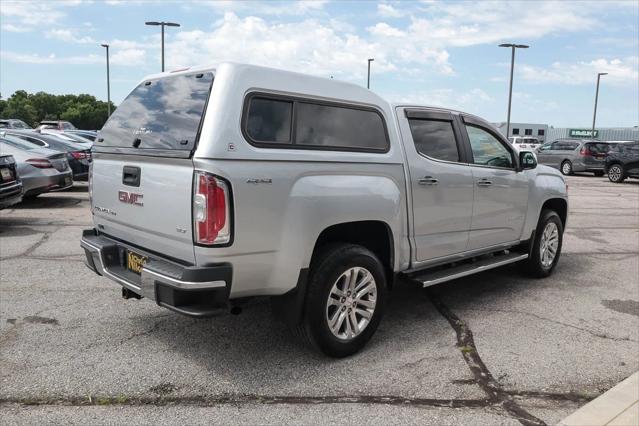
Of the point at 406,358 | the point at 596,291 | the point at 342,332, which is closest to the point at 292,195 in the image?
the point at 342,332

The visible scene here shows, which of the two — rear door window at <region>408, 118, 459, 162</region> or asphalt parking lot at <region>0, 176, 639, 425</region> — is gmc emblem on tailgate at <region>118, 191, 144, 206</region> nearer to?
asphalt parking lot at <region>0, 176, 639, 425</region>

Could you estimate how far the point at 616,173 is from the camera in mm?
20984

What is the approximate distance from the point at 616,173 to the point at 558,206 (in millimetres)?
16672

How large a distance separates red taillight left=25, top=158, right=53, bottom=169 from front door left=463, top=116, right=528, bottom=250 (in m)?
8.93

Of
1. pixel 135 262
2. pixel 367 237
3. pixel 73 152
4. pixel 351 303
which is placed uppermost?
pixel 73 152

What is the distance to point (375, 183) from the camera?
4.07 m

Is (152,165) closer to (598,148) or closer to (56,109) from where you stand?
(598,148)

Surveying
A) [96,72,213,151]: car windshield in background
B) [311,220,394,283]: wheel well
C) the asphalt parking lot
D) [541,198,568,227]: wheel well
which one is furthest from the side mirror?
[96,72,213,151]: car windshield in background

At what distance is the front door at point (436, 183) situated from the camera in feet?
14.7

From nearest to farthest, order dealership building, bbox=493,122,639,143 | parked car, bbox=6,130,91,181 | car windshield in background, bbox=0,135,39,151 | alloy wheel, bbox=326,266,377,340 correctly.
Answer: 1. alloy wheel, bbox=326,266,377,340
2. car windshield in background, bbox=0,135,39,151
3. parked car, bbox=6,130,91,181
4. dealership building, bbox=493,122,639,143

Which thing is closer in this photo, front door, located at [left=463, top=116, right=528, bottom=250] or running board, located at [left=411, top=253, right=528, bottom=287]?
running board, located at [left=411, top=253, right=528, bottom=287]

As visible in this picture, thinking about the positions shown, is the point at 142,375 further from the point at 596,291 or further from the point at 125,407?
the point at 596,291

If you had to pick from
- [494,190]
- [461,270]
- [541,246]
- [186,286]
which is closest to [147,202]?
[186,286]

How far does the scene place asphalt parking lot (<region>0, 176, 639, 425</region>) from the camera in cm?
326
